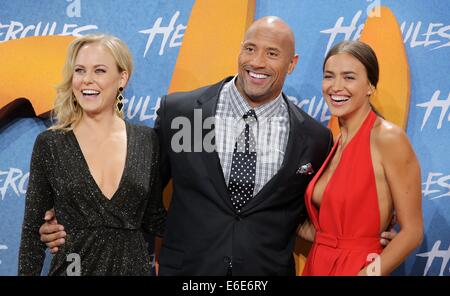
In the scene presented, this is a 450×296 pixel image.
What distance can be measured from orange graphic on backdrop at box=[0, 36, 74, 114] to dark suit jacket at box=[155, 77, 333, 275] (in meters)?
0.71

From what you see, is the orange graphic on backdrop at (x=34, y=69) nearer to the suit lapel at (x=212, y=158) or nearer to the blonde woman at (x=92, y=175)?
the blonde woman at (x=92, y=175)

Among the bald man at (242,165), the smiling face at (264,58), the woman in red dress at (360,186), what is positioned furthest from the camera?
the smiling face at (264,58)

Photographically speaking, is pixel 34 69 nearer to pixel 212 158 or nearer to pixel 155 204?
pixel 155 204

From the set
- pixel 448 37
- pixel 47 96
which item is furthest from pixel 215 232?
pixel 448 37

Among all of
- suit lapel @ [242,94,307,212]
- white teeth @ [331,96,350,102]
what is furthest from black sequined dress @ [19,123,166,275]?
white teeth @ [331,96,350,102]

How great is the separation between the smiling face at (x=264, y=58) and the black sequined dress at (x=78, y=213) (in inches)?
26.0

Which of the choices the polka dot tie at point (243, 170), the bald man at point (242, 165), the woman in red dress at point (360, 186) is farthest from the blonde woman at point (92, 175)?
the woman in red dress at point (360, 186)

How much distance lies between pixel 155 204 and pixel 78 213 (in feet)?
1.31

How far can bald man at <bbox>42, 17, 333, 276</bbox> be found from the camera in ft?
9.11

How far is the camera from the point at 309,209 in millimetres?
2885

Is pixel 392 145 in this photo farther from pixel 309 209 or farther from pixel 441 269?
pixel 441 269

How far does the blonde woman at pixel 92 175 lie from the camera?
2705 millimetres

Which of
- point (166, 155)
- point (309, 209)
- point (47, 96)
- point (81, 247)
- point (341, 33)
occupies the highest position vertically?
point (341, 33)
